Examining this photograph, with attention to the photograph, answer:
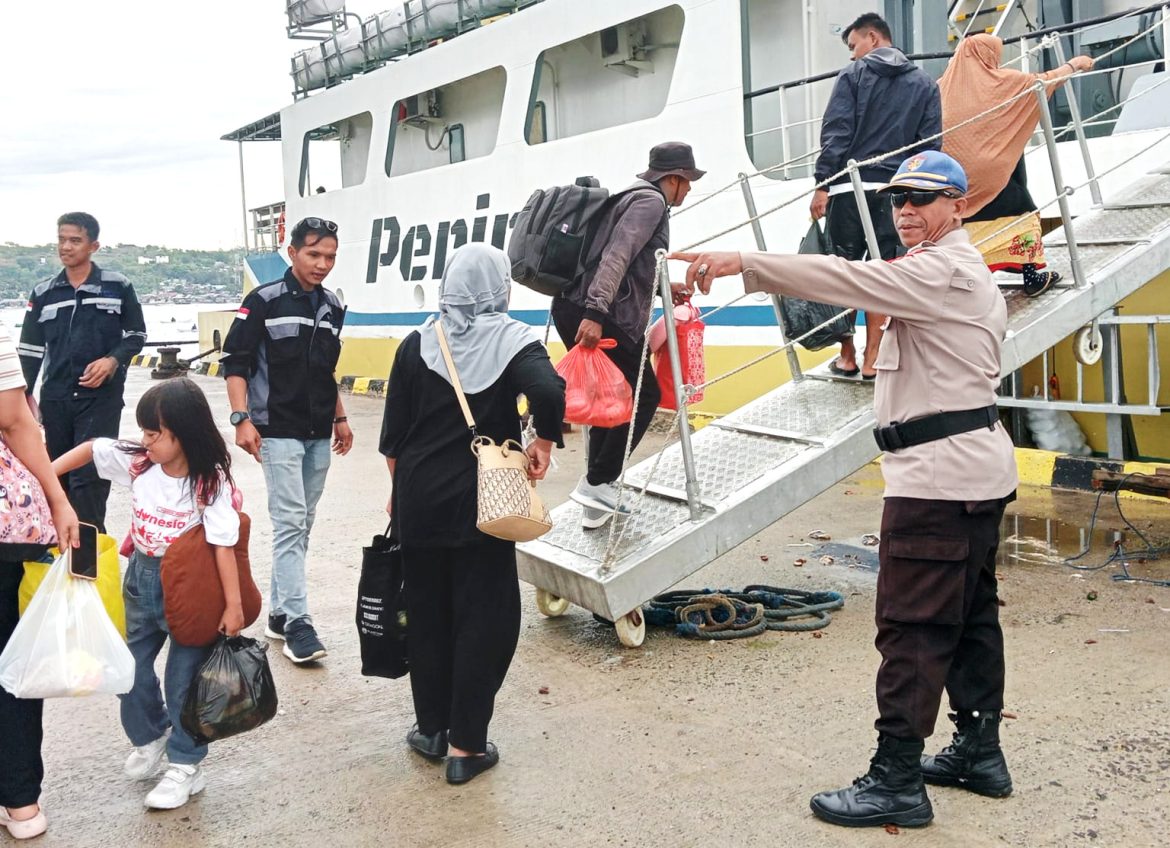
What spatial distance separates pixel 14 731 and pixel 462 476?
1.41 m

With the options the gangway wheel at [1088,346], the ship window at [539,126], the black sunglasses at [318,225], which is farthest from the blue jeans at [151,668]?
the ship window at [539,126]

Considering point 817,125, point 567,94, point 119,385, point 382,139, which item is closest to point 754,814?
point 119,385

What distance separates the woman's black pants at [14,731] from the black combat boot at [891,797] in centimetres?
218

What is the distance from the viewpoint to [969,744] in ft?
9.97

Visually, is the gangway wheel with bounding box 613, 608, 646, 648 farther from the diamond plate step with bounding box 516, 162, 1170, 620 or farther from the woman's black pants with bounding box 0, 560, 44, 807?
the woman's black pants with bounding box 0, 560, 44, 807

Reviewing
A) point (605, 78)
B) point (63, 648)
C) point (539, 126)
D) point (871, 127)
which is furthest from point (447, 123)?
point (63, 648)


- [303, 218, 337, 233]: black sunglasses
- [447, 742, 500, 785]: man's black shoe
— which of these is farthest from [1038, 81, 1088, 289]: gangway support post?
[447, 742, 500, 785]: man's black shoe

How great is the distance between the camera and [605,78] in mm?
11469

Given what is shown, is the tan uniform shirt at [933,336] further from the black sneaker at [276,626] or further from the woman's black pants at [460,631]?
the black sneaker at [276,626]

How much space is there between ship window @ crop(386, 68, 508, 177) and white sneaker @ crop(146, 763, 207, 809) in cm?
1108

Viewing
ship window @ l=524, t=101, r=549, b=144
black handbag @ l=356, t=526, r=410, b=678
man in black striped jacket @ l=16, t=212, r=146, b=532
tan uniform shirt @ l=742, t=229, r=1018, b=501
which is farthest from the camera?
ship window @ l=524, t=101, r=549, b=144

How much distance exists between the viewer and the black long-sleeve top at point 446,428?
3.29 metres

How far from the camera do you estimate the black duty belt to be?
2867 millimetres

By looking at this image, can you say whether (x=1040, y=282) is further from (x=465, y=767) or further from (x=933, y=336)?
(x=465, y=767)
